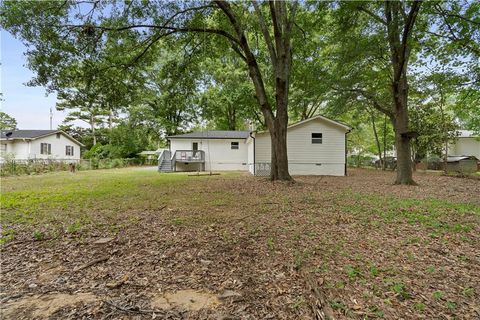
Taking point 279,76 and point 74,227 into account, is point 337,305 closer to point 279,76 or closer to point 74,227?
point 74,227

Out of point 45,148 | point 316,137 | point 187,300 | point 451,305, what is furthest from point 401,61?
point 45,148

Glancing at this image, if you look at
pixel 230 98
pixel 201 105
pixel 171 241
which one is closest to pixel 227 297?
pixel 171 241

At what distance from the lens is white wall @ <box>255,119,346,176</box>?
15133 mm

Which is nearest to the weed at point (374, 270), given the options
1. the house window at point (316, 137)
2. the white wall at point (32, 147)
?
the house window at point (316, 137)

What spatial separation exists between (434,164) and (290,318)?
25918 mm

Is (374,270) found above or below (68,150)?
below

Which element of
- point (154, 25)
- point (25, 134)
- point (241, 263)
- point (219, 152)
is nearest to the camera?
point (241, 263)

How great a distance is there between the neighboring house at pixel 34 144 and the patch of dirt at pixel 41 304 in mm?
23180

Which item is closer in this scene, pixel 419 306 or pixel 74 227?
pixel 419 306

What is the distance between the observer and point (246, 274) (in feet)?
8.87

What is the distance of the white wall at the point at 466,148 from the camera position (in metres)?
25.4

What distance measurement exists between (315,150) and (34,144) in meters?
25.7

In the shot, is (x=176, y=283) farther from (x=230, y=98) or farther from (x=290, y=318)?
(x=230, y=98)

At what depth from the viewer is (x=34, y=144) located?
902 inches
